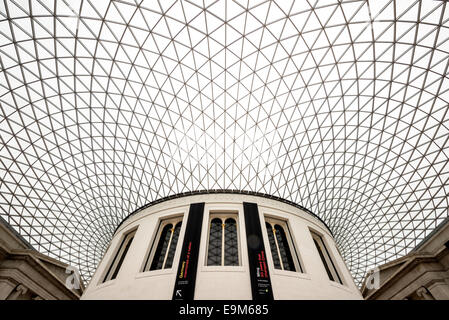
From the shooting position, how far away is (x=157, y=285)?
1452 centimetres

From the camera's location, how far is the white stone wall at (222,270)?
46.5 feet

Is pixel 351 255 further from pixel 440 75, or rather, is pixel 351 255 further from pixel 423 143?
pixel 440 75

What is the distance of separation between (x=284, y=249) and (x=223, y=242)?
5542 millimetres

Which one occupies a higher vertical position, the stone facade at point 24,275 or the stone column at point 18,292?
the stone facade at point 24,275

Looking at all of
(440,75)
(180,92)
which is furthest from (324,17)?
(180,92)

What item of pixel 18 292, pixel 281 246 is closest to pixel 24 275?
pixel 18 292

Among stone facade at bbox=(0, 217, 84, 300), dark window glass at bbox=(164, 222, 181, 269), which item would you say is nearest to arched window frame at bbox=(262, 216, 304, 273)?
dark window glass at bbox=(164, 222, 181, 269)

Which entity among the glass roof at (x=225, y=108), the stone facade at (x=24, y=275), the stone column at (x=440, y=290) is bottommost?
the stone column at (x=440, y=290)

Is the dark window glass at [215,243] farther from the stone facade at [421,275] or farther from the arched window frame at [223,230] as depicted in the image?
the stone facade at [421,275]

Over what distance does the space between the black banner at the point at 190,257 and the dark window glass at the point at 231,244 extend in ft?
8.35

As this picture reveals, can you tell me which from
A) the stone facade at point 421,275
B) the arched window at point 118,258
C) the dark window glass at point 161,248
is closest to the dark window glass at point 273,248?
the dark window glass at point 161,248

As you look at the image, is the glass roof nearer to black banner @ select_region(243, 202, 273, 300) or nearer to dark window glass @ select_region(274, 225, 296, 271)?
dark window glass @ select_region(274, 225, 296, 271)

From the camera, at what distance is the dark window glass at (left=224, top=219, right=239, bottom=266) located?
16.8 metres

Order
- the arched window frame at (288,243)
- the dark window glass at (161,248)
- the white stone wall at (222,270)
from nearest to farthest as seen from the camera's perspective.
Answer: the white stone wall at (222,270) < the arched window frame at (288,243) < the dark window glass at (161,248)
